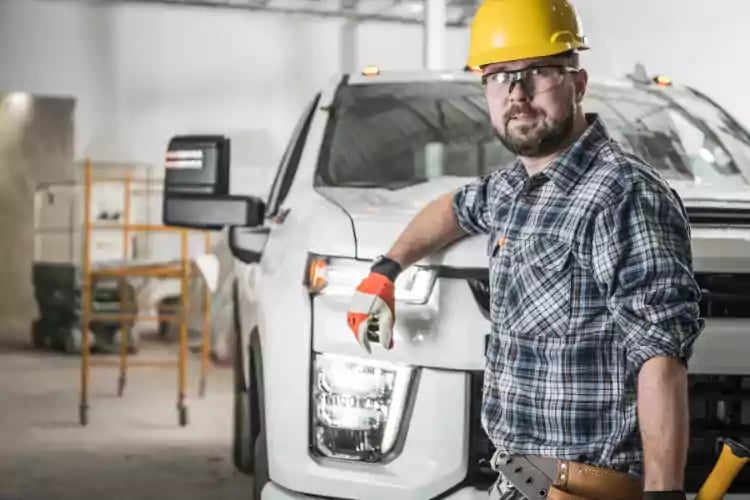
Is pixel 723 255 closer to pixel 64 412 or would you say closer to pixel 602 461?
pixel 602 461

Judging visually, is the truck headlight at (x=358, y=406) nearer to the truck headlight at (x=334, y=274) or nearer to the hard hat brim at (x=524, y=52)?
the truck headlight at (x=334, y=274)

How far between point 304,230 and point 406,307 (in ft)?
1.17

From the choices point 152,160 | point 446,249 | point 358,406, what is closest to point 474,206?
point 446,249

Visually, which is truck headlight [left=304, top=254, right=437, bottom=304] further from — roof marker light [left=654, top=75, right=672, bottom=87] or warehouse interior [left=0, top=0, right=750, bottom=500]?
roof marker light [left=654, top=75, right=672, bottom=87]

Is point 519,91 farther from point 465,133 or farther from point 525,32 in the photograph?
point 465,133

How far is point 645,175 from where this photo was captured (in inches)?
66.2

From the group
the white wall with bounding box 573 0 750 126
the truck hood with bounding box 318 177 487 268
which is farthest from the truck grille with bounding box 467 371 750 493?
the white wall with bounding box 573 0 750 126

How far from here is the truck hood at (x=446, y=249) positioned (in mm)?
2092

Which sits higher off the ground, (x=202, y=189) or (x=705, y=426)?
(x=202, y=189)

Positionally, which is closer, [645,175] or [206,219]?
[645,175]

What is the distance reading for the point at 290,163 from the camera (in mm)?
3229

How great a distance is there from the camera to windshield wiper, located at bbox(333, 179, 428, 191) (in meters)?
2.81

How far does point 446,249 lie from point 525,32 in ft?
1.59

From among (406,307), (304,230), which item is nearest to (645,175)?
(406,307)
